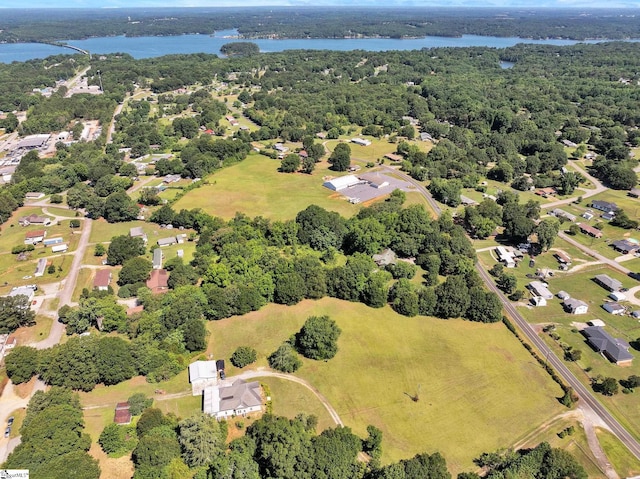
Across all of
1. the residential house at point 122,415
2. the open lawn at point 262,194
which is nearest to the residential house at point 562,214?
the open lawn at point 262,194

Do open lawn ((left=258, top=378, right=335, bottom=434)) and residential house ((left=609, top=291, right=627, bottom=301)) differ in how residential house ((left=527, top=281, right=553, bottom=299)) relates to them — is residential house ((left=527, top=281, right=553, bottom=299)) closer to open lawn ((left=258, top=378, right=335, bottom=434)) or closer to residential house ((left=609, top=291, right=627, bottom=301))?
residential house ((left=609, top=291, right=627, bottom=301))

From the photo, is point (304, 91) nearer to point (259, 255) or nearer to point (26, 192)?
point (26, 192)

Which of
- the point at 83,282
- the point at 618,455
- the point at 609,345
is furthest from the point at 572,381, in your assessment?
the point at 83,282

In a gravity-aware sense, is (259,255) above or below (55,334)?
above

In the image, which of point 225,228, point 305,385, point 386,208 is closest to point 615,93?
Answer: point 386,208

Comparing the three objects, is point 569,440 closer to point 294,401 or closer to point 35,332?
point 294,401

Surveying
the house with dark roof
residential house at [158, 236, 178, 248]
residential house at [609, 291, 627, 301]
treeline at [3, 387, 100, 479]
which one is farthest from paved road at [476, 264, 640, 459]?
residential house at [158, 236, 178, 248]

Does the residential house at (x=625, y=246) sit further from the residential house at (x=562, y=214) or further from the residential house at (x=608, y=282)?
the residential house at (x=608, y=282)
